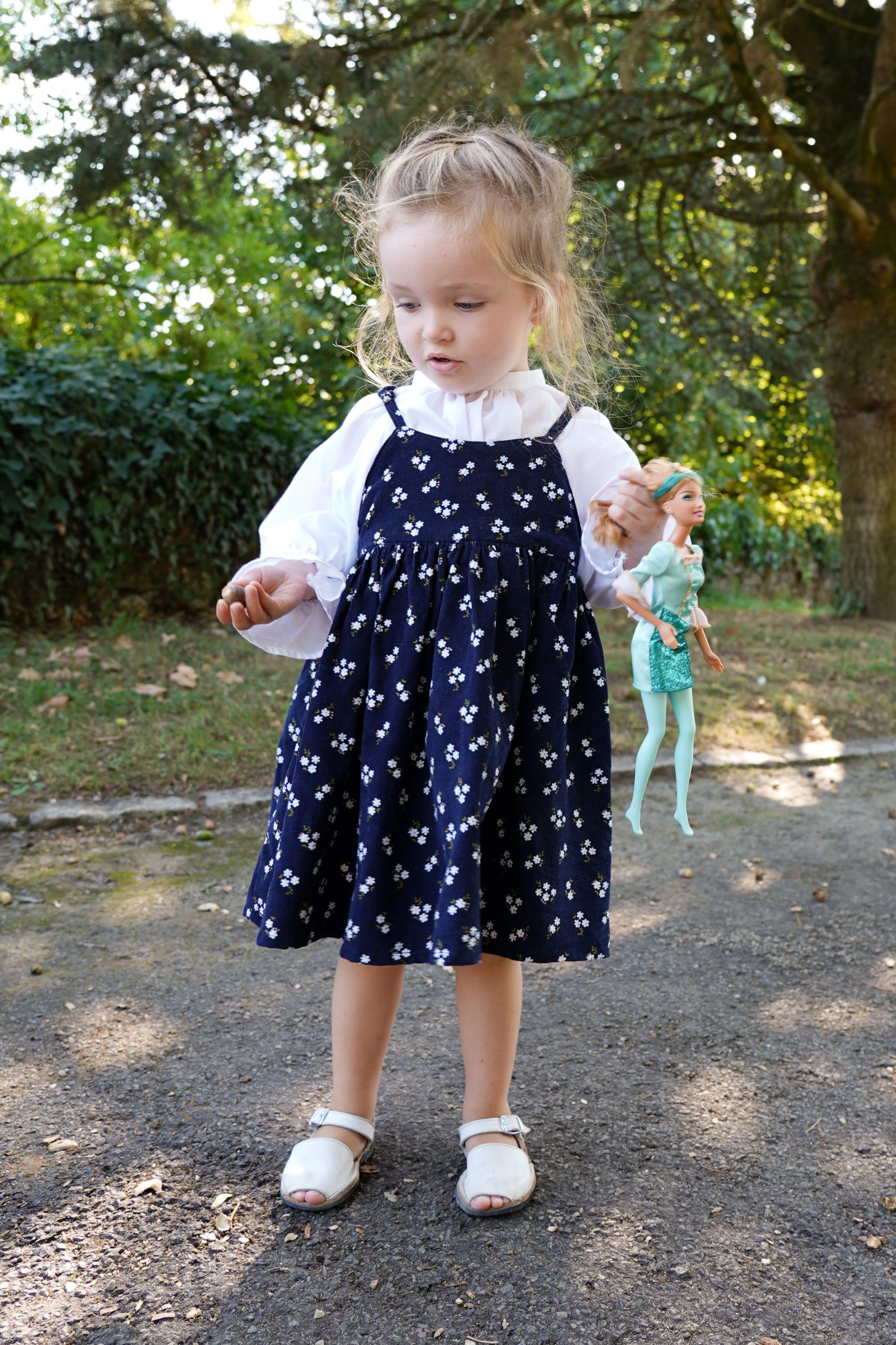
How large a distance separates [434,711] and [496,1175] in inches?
33.6

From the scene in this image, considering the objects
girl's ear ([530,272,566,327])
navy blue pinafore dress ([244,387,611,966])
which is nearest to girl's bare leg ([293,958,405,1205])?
navy blue pinafore dress ([244,387,611,966])

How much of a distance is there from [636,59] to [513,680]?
4509mm

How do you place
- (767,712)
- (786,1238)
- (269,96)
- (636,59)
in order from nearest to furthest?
1. (786,1238)
2. (636,59)
3. (767,712)
4. (269,96)

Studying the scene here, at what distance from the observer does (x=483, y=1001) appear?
6.64ft

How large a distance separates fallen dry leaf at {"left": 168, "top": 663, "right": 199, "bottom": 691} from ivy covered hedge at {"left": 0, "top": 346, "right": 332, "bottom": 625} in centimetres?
146

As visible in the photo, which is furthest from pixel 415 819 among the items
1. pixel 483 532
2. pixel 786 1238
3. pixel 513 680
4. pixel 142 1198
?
pixel 786 1238

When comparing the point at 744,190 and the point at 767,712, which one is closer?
the point at 767,712

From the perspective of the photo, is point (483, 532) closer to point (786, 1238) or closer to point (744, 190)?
point (786, 1238)

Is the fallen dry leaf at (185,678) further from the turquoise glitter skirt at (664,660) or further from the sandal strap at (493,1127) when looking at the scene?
the turquoise glitter skirt at (664,660)


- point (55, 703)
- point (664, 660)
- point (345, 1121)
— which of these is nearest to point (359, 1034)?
point (345, 1121)

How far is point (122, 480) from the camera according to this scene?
21.6 ft

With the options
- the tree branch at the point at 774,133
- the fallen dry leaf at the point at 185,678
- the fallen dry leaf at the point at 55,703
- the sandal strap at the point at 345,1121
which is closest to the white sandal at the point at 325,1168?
the sandal strap at the point at 345,1121

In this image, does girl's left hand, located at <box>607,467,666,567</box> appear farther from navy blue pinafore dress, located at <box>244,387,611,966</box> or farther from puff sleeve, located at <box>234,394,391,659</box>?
puff sleeve, located at <box>234,394,391,659</box>

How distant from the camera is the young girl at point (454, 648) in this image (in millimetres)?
1828
